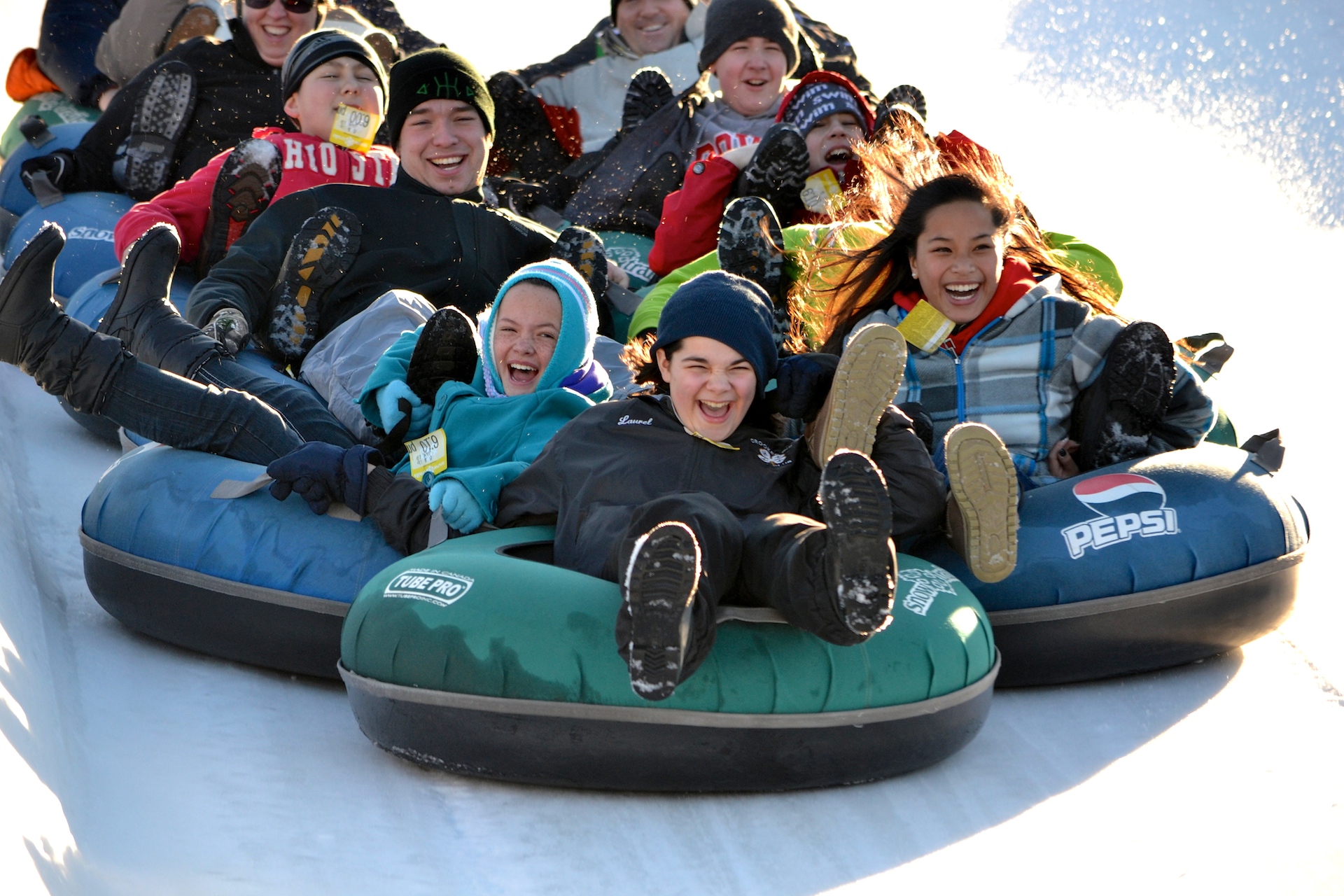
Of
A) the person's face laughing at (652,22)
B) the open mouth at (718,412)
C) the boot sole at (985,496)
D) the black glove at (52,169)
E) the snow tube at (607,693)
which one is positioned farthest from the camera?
the person's face laughing at (652,22)

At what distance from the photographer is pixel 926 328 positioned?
3.01 m

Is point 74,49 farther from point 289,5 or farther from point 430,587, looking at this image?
point 430,587

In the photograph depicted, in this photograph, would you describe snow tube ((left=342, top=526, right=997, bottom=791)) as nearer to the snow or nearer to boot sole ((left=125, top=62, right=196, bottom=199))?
the snow

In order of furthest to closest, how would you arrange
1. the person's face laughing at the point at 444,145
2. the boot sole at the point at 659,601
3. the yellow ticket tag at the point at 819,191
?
the yellow ticket tag at the point at 819,191, the person's face laughing at the point at 444,145, the boot sole at the point at 659,601

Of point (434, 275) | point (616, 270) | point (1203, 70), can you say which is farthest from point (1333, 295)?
point (434, 275)

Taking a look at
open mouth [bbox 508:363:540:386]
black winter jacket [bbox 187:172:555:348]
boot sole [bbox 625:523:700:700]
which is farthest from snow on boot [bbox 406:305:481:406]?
boot sole [bbox 625:523:700:700]

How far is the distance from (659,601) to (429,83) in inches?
95.0

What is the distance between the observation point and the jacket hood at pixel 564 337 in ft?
9.45

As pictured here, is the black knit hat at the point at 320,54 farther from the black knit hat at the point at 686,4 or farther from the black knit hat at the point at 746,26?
the black knit hat at the point at 686,4

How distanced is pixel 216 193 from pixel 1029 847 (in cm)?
312

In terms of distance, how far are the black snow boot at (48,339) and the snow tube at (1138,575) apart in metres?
1.75

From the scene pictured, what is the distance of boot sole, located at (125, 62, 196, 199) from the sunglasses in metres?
0.35

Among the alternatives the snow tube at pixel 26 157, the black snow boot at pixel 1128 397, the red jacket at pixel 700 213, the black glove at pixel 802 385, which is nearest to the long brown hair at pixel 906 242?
the black snow boot at pixel 1128 397

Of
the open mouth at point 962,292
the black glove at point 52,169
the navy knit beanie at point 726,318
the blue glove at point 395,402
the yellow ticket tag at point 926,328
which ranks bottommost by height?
the black glove at point 52,169
